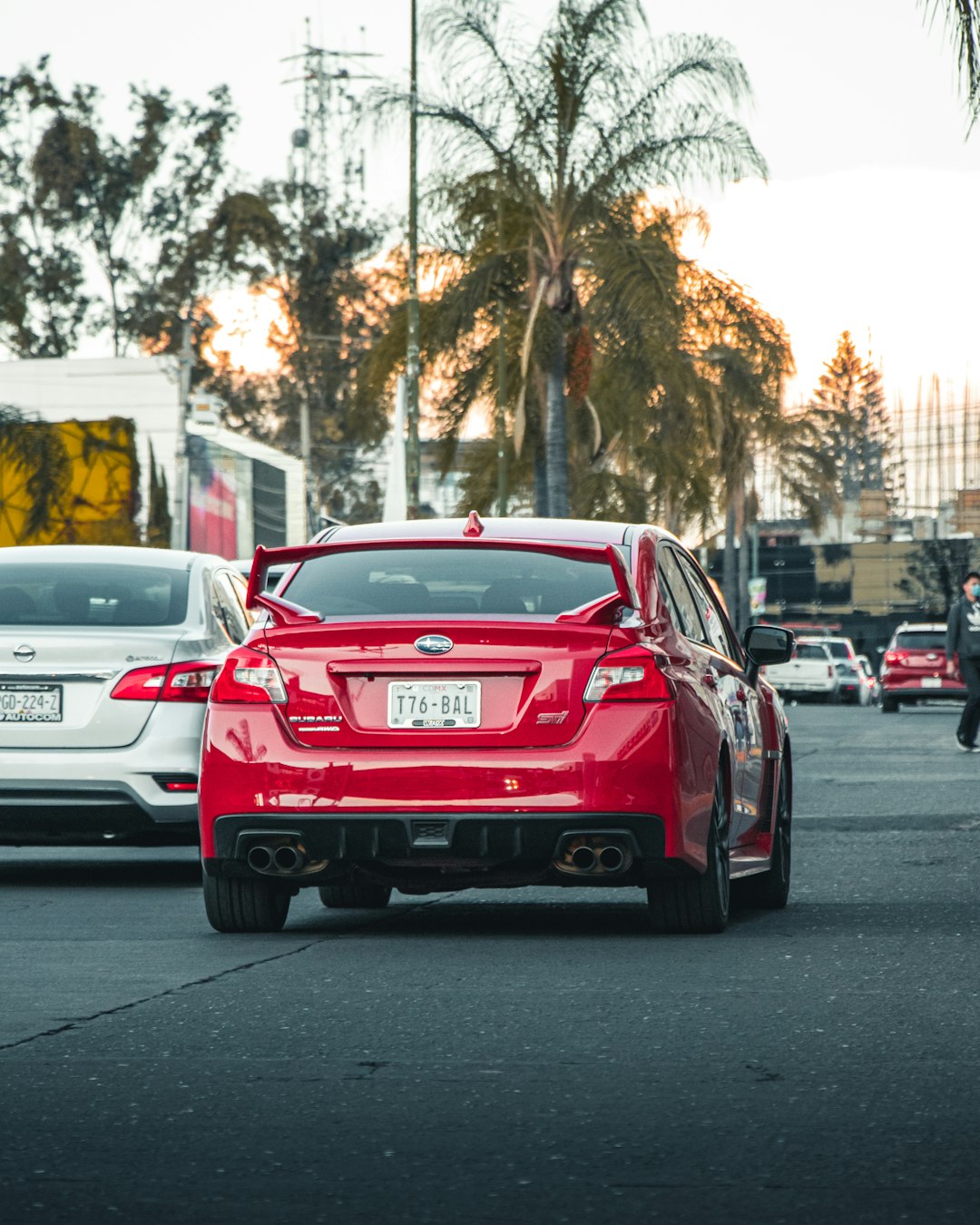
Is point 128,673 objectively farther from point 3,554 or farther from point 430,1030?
point 430,1030

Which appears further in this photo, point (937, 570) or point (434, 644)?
point (937, 570)

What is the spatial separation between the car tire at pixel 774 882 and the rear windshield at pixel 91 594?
3200mm

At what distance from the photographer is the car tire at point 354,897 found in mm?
10555

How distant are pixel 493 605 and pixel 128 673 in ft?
10.1

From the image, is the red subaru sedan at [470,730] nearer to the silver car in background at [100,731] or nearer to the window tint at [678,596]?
the window tint at [678,596]

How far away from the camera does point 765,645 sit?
10406mm

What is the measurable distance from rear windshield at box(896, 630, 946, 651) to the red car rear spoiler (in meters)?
38.4

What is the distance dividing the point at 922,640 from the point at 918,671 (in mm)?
609

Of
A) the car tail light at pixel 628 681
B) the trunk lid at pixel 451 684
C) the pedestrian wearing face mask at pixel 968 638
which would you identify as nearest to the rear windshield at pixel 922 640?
the pedestrian wearing face mask at pixel 968 638

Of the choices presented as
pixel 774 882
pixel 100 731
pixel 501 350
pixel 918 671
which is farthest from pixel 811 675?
pixel 774 882

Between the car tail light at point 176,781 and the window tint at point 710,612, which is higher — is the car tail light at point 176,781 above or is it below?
below

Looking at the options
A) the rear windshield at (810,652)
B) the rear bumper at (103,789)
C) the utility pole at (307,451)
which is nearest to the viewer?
the rear bumper at (103,789)

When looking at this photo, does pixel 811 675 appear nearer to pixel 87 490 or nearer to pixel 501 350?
pixel 87 490

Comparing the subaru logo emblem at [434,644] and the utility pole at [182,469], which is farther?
the utility pole at [182,469]
